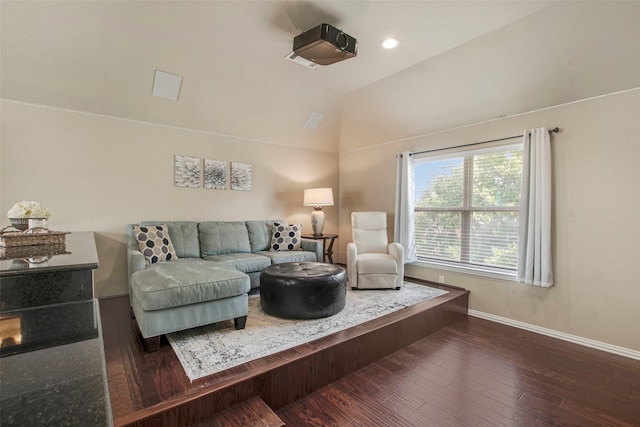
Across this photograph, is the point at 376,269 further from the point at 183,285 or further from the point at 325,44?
the point at 325,44

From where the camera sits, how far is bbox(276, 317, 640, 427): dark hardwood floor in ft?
6.08

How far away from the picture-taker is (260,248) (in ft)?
14.3

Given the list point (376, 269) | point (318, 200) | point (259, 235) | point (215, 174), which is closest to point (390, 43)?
point (318, 200)

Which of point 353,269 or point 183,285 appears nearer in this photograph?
point 183,285

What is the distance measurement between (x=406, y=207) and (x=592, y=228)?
1973mm

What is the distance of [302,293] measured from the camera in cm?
271

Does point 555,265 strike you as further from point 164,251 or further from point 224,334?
point 164,251

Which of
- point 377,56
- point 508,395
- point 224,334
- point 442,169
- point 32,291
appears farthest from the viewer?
point 442,169

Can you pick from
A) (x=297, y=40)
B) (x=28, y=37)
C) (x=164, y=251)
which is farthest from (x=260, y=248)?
(x=28, y=37)

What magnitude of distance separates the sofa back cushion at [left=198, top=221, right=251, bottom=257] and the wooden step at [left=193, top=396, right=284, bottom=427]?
239 centimetres

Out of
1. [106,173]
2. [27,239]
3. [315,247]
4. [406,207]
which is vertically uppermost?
[106,173]

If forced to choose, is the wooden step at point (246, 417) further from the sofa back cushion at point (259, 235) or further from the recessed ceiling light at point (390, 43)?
the recessed ceiling light at point (390, 43)

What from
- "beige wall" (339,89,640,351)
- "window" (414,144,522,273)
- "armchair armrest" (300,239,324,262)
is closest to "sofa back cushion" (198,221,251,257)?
"armchair armrest" (300,239,324,262)

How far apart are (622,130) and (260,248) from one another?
4133 mm
